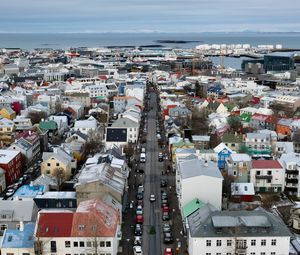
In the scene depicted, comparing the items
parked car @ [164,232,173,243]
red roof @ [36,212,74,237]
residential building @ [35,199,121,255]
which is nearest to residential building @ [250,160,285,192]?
parked car @ [164,232,173,243]

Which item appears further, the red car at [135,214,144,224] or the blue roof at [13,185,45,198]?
the blue roof at [13,185,45,198]

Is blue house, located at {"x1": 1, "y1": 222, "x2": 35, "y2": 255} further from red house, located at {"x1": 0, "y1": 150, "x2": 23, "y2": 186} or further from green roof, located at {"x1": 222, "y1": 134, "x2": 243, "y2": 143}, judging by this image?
green roof, located at {"x1": 222, "y1": 134, "x2": 243, "y2": 143}

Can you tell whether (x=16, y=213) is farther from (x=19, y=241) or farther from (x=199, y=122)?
(x=199, y=122)

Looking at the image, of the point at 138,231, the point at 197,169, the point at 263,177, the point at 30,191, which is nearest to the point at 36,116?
the point at 30,191

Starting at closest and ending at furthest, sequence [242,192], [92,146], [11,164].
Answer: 1. [242,192]
2. [11,164]
3. [92,146]

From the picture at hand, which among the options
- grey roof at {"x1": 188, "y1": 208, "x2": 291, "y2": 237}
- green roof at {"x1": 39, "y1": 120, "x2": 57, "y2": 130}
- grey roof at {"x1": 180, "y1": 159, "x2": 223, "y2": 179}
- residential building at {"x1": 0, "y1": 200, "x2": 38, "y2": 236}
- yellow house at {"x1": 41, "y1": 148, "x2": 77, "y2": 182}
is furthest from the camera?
green roof at {"x1": 39, "y1": 120, "x2": 57, "y2": 130}

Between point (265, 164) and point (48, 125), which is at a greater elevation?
point (48, 125)

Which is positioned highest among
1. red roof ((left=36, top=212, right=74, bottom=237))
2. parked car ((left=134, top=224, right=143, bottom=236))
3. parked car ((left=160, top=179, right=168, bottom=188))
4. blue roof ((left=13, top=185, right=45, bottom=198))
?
red roof ((left=36, top=212, right=74, bottom=237))

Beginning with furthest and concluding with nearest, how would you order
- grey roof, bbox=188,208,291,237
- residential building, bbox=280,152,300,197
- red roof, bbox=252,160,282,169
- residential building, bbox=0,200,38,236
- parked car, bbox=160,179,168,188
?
1. parked car, bbox=160,179,168,188
2. residential building, bbox=280,152,300,197
3. red roof, bbox=252,160,282,169
4. residential building, bbox=0,200,38,236
5. grey roof, bbox=188,208,291,237
